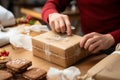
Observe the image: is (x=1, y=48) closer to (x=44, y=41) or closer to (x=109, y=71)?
(x=44, y=41)

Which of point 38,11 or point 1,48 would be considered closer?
point 1,48

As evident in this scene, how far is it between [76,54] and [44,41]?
131 mm

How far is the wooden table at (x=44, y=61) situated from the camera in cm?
92

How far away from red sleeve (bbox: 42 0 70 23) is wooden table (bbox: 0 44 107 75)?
8.5 inches

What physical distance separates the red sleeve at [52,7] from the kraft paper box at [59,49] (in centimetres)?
19

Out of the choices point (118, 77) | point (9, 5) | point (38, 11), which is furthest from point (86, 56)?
point (9, 5)

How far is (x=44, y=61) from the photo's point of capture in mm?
966

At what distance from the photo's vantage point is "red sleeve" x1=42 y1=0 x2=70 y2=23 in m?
1.18

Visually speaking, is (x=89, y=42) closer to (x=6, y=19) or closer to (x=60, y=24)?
(x=60, y=24)

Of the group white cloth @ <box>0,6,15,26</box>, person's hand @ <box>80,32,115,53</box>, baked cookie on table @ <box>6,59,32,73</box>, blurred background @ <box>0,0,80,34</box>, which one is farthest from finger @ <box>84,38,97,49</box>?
blurred background @ <box>0,0,80,34</box>

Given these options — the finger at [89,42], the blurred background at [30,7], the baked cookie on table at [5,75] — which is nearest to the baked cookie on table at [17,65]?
the baked cookie on table at [5,75]

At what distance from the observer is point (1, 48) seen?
1073mm

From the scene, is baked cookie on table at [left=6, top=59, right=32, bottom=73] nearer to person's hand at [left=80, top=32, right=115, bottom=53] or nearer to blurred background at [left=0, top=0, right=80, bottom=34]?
person's hand at [left=80, top=32, right=115, bottom=53]

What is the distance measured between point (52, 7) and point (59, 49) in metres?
0.37
